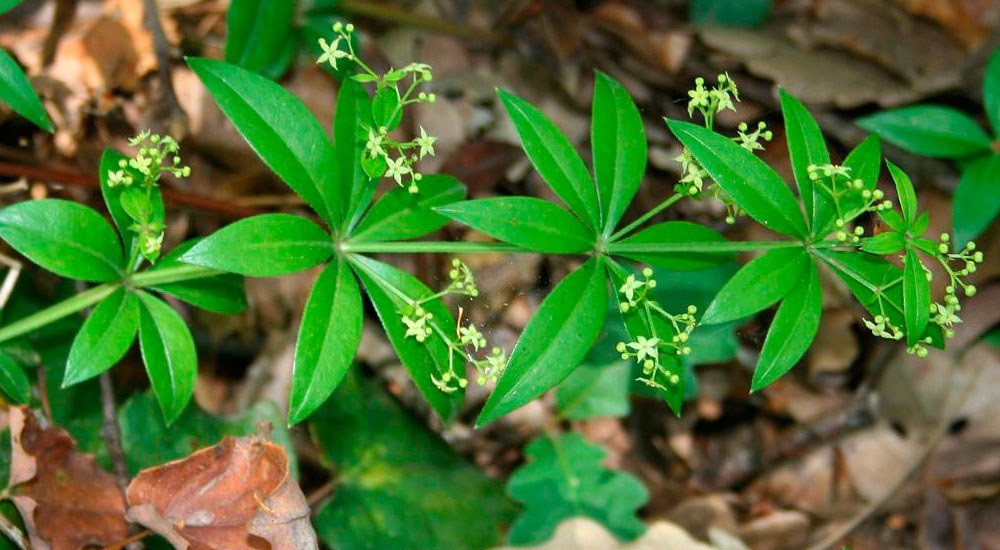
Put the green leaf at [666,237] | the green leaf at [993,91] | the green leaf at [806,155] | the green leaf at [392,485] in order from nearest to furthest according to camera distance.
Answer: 1. the green leaf at [806,155]
2. the green leaf at [666,237]
3. the green leaf at [392,485]
4. the green leaf at [993,91]

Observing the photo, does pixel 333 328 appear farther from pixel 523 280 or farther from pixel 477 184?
pixel 477 184

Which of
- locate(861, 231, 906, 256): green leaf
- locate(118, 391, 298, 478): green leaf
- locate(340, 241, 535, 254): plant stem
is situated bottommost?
locate(118, 391, 298, 478): green leaf

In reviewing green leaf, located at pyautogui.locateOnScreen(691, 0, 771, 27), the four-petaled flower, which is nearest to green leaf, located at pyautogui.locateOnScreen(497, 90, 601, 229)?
the four-petaled flower

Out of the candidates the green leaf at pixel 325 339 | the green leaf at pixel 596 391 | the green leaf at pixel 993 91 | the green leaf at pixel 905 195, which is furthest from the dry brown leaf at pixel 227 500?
the green leaf at pixel 993 91

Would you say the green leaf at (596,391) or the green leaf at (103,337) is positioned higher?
the green leaf at (103,337)

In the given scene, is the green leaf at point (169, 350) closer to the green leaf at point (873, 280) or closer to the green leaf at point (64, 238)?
the green leaf at point (64, 238)

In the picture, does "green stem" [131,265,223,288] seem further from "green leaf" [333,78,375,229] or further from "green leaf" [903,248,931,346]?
"green leaf" [903,248,931,346]

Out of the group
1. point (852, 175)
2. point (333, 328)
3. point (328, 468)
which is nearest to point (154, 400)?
point (328, 468)

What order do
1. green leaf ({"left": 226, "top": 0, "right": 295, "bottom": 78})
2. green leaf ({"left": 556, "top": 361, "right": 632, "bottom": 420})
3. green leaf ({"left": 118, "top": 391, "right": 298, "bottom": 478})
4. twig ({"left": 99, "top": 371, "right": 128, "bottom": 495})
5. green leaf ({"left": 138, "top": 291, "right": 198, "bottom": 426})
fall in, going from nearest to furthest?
green leaf ({"left": 138, "top": 291, "right": 198, "bottom": 426})
twig ({"left": 99, "top": 371, "right": 128, "bottom": 495})
green leaf ({"left": 118, "top": 391, "right": 298, "bottom": 478})
green leaf ({"left": 226, "top": 0, "right": 295, "bottom": 78})
green leaf ({"left": 556, "top": 361, "right": 632, "bottom": 420})
